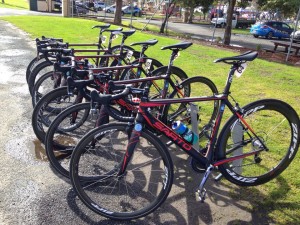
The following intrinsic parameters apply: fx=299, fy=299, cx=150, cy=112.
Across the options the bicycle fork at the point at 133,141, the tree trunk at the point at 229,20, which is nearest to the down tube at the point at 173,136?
the bicycle fork at the point at 133,141

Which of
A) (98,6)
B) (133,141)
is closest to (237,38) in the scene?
(133,141)

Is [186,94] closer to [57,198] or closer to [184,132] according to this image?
[184,132]

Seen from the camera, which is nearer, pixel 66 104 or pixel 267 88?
pixel 66 104

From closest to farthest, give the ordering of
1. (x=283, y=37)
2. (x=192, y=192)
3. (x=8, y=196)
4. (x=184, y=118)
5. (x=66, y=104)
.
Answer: (x=8, y=196) → (x=192, y=192) → (x=66, y=104) → (x=184, y=118) → (x=283, y=37)

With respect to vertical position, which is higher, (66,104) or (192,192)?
(66,104)

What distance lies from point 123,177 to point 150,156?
2.40ft

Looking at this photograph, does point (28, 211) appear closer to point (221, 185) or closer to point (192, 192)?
point (192, 192)

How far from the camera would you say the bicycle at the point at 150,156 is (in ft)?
8.91

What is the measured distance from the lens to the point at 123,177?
124 inches

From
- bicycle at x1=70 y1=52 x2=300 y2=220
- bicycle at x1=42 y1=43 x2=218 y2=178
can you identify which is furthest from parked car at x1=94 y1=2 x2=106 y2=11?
bicycle at x1=70 y1=52 x2=300 y2=220

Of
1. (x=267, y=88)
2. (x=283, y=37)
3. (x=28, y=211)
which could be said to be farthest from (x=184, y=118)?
(x=283, y=37)

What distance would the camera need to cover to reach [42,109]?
12.1 feet

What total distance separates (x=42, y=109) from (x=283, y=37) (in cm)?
2893

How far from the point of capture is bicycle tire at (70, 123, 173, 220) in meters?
2.70
